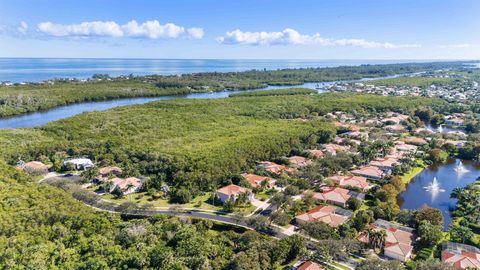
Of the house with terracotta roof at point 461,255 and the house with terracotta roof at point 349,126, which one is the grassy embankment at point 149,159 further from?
the house with terracotta roof at point 461,255

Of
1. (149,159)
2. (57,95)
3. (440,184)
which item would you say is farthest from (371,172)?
(57,95)

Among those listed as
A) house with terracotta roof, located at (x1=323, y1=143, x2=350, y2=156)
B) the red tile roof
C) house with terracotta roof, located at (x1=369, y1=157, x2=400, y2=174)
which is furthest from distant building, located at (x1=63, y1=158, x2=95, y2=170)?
house with terracotta roof, located at (x1=369, y1=157, x2=400, y2=174)

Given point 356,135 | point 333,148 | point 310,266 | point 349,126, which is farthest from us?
point 349,126

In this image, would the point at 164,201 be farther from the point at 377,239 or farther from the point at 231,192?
the point at 377,239

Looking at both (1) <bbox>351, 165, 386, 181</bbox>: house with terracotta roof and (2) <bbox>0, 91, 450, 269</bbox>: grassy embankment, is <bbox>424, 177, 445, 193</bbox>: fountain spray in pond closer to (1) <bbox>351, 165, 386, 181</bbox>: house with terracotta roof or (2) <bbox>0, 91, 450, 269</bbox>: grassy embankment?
(1) <bbox>351, 165, 386, 181</bbox>: house with terracotta roof

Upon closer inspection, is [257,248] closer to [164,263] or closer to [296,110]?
[164,263]

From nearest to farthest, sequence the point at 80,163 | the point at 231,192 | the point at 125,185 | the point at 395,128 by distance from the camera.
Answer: the point at 231,192
the point at 125,185
the point at 80,163
the point at 395,128

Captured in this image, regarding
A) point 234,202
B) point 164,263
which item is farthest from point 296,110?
point 164,263
